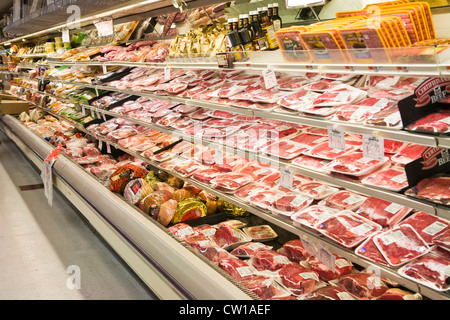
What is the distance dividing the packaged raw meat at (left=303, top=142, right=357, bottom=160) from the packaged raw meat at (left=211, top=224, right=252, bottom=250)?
2.92 ft

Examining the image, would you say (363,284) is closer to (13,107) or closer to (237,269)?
(237,269)

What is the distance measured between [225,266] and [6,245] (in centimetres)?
273

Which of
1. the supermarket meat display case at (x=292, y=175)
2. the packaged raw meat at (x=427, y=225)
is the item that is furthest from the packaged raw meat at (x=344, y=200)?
the packaged raw meat at (x=427, y=225)

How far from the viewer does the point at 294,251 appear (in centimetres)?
285

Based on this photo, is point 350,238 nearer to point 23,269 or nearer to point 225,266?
point 225,266

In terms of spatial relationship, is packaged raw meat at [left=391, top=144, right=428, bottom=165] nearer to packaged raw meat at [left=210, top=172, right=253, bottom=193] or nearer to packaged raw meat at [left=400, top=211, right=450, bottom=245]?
packaged raw meat at [left=400, top=211, right=450, bottom=245]

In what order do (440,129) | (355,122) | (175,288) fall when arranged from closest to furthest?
1. (440,129)
2. (355,122)
3. (175,288)

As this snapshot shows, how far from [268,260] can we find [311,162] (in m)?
0.73

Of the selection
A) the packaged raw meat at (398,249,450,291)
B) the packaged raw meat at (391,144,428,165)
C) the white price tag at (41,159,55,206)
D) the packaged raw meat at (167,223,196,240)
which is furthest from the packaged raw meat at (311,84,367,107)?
A: the white price tag at (41,159,55,206)

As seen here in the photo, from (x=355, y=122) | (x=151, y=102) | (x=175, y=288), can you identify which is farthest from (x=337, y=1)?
(x=151, y=102)

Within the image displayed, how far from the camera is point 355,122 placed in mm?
2061

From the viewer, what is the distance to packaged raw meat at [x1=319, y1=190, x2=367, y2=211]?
2463mm

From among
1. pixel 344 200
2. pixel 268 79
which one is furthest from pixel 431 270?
pixel 268 79

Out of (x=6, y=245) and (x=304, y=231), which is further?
(x=6, y=245)
